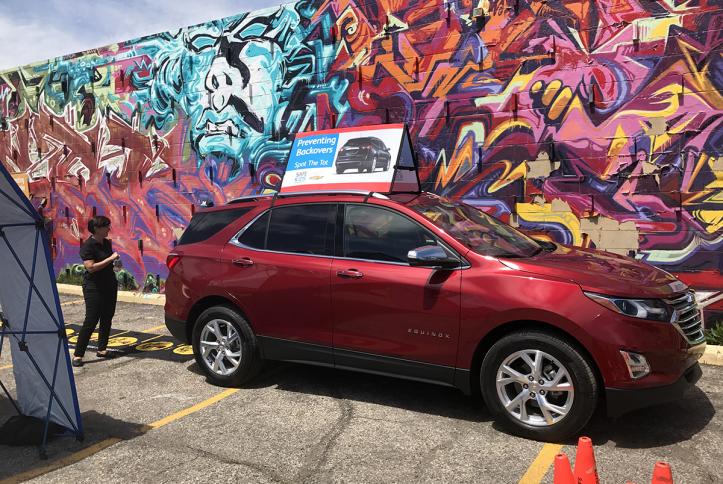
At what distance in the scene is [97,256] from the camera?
620cm

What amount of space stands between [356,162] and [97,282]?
10.5 ft

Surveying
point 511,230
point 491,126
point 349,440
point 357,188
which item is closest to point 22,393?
point 349,440

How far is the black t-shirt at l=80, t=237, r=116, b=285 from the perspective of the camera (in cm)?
614

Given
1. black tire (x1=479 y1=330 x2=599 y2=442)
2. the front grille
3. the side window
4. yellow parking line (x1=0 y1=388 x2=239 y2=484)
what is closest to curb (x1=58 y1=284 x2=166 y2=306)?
yellow parking line (x1=0 y1=388 x2=239 y2=484)

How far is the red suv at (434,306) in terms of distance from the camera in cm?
374

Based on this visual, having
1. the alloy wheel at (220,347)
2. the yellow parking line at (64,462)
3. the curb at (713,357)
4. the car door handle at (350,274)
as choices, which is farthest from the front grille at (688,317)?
the yellow parking line at (64,462)

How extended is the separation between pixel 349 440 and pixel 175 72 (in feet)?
29.5

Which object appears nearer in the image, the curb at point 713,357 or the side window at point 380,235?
the side window at point 380,235

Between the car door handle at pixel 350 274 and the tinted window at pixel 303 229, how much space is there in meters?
0.26

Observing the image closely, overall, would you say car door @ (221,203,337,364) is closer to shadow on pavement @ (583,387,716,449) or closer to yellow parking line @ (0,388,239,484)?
yellow parking line @ (0,388,239,484)

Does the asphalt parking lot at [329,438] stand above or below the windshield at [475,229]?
below

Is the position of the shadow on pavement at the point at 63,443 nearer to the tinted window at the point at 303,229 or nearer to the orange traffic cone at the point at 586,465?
the tinted window at the point at 303,229

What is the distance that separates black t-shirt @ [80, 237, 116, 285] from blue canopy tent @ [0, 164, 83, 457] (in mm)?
1903

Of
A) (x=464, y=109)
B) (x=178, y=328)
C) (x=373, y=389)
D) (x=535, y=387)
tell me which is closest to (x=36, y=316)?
(x=178, y=328)
